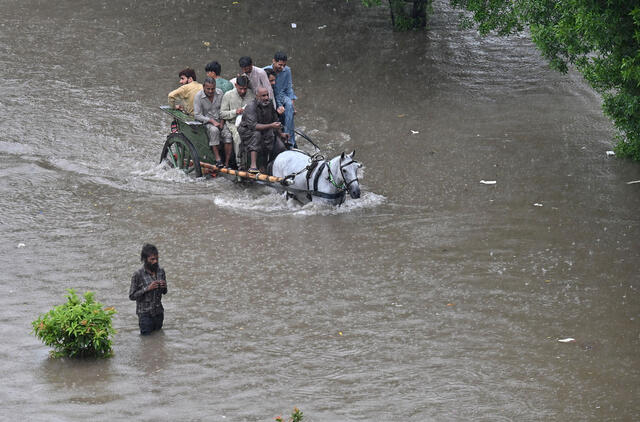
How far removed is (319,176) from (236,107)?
2029 mm

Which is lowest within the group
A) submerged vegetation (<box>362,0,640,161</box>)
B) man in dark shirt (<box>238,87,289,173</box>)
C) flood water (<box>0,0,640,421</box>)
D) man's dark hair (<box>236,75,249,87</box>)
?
flood water (<box>0,0,640,421</box>)

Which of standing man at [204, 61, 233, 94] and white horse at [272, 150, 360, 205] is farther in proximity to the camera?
standing man at [204, 61, 233, 94]

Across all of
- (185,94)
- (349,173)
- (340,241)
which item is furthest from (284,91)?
(340,241)

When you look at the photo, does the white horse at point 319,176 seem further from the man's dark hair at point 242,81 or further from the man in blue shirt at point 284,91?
the man's dark hair at point 242,81

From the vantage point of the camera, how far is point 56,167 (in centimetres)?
1455

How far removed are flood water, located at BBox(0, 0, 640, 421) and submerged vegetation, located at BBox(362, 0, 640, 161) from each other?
1.30 meters

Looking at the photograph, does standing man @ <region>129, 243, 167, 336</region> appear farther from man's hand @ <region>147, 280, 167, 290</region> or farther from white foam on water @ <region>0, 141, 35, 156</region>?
white foam on water @ <region>0, 141, 35, 156</region>

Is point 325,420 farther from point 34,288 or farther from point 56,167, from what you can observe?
point 56,167

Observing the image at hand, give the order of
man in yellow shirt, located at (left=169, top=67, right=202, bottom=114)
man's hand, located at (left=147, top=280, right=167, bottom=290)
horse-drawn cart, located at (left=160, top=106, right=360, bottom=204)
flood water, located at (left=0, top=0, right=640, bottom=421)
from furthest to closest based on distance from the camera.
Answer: man in yellow shirt, located at (left=169, top=67, right=202, bottom=114), horse-drawn cart, located at (left=160, top=106, right=360, bottom=204), man's hand, located at (left=147, top=280, right=167, bottom=290), flood water, located at (left=0, top=0, right=640, bottom=421)

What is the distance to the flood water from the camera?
766cm


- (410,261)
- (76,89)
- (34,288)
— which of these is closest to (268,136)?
(410,261)

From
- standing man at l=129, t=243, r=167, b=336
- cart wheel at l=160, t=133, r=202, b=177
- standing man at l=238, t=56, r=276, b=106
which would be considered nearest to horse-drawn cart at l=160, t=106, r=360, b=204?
cart wheel at l=160, t=133, r=202, b=177

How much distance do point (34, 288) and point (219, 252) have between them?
2.38m

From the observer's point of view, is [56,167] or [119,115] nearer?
[56,167]
